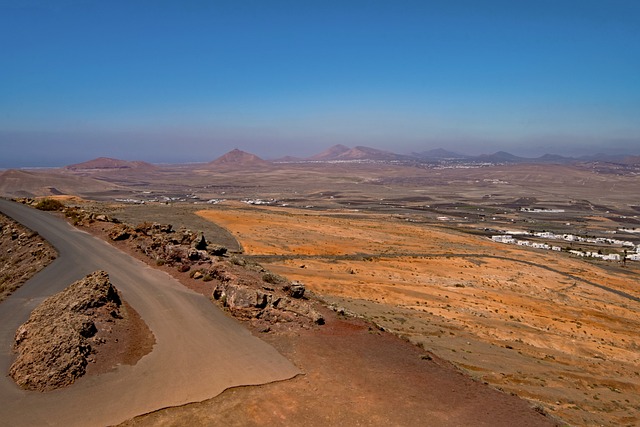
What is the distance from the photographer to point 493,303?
112 feet

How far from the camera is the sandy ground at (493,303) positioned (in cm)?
1945

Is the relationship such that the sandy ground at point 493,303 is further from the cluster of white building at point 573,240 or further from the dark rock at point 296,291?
the cluster of white building at point 573,240

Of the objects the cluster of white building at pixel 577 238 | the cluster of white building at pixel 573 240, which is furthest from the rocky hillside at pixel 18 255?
the cluster of white building at pixel 577 238

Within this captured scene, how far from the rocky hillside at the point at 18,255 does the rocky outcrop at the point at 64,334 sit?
5307 millimetres

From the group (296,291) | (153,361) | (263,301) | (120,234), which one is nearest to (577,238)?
(296,291)

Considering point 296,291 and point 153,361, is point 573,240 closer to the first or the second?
point 296,291

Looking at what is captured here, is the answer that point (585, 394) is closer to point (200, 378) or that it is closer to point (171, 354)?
point (200, 378)

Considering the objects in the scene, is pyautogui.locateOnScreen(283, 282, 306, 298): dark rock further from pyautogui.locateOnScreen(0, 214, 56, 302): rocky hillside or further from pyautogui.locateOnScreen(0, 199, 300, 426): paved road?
pyautogui.locateOnScreen(0, 214, 56, 302): rocky hillside

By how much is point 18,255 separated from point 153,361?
2127cm

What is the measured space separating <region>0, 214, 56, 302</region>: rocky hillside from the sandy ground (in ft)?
54.4

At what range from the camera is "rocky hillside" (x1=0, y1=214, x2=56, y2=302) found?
23131 millimetres

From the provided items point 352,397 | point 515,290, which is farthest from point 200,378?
point 515,290

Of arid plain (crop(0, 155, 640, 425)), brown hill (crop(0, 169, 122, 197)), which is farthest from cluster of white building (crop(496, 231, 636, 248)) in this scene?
brown hill (crop(0, 169, 122, 197))

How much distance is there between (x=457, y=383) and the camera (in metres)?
14.7
